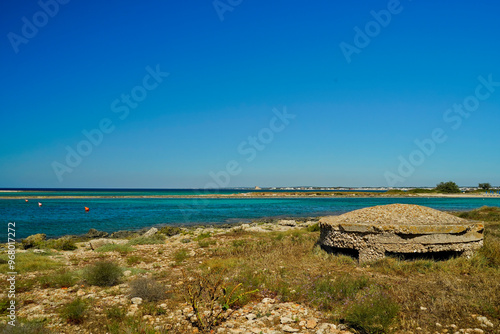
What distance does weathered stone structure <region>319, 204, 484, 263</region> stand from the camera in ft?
28.7

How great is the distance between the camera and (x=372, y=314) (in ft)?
16.6

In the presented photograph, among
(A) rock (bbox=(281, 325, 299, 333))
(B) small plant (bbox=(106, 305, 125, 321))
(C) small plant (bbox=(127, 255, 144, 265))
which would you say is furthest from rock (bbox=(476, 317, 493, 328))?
(C) small plant (bbox=(127, 255, 144, 265))

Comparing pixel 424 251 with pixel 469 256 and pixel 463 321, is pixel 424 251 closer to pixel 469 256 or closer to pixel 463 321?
pixel 469 256

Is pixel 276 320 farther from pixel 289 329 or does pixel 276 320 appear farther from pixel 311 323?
pixel 311 323

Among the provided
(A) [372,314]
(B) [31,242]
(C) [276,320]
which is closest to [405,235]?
(A) [372,314]

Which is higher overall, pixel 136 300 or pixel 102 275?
pixel 102 275

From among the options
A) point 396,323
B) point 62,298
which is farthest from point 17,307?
point 396,323

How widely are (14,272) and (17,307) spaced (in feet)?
12.9

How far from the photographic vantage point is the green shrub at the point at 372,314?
4871 mm

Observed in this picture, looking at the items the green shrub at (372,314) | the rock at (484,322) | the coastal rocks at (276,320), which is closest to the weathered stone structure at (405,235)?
the green shrub at (372,314)

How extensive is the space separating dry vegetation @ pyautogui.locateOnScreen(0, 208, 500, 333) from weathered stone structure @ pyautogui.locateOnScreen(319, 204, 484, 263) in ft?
1.19

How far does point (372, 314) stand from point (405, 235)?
459cm

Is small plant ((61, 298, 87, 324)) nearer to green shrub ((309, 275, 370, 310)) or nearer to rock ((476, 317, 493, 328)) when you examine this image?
green shrub ((309, 275, 370, 310))

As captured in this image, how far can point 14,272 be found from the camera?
31.0 feet
